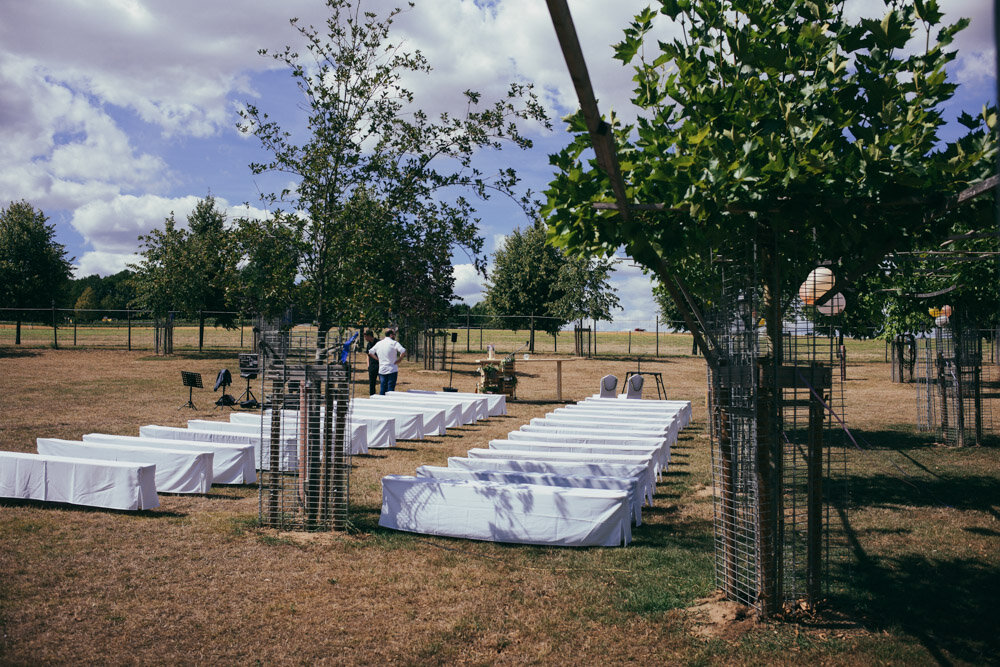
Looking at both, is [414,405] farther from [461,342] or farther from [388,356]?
[461,342]

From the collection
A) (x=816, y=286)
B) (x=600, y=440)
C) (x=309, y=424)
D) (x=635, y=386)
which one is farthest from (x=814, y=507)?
(x=635, y=386)

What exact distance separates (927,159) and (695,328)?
6.62 feet

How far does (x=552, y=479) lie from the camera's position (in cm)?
841

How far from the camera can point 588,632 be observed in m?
5.38

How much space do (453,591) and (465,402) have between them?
36.2 ft

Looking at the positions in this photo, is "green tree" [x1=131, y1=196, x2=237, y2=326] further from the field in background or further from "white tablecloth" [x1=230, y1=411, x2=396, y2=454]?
"white tablecloth" [x1=230, y1=411, x2=396, y2=454]

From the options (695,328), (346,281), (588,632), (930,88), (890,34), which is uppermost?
(890,34)

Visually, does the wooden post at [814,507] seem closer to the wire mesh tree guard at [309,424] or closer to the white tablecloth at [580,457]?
the white tablecloth at [580,457]

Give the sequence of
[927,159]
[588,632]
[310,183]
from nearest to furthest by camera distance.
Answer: [927,159]
[588,632]
[310,183]

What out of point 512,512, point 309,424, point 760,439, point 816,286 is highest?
point 816,286

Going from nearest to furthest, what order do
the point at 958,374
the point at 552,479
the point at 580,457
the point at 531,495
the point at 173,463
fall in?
the point at 531,495 → the point at 552,479 → the point at 173,463 → the point at 580,457 → the point at 958,374

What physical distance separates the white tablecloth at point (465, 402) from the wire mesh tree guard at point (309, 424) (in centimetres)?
871

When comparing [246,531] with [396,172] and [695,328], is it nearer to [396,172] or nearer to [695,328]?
[396,172]

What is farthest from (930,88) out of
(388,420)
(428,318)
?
(428,318)
